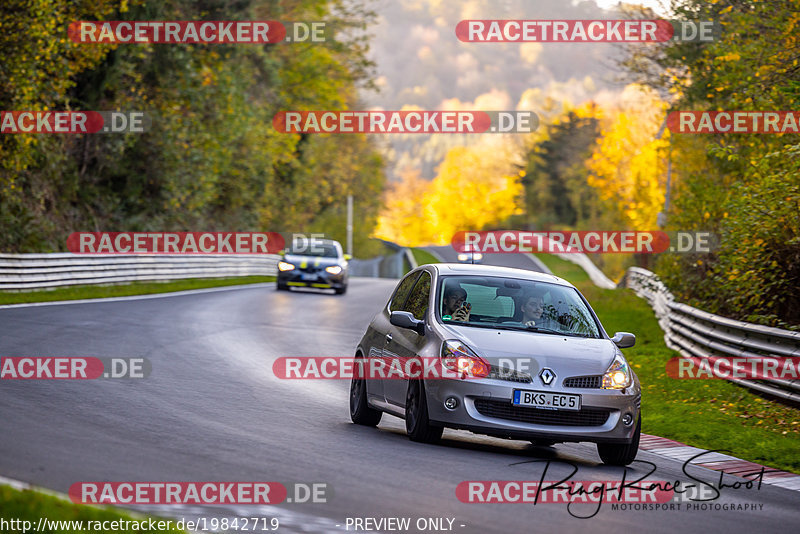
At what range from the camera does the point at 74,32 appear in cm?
3053

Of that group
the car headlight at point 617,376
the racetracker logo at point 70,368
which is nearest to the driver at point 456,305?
the car headlight at point 617,376

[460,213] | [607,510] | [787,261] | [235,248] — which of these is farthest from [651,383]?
[460,213]

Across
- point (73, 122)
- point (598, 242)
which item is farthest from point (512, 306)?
point (598, 242)

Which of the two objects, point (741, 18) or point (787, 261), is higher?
point (741, 18)

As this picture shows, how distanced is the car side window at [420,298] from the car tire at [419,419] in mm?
950

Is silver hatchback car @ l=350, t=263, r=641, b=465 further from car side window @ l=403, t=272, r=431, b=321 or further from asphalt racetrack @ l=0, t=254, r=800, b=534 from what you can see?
asphalt racetrack @ l=0, t=254, r=800, b=534

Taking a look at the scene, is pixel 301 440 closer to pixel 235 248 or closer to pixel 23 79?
pixel 23 79

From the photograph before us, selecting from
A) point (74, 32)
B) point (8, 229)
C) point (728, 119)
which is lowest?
point (8, 229)

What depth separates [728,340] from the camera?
15797 mm

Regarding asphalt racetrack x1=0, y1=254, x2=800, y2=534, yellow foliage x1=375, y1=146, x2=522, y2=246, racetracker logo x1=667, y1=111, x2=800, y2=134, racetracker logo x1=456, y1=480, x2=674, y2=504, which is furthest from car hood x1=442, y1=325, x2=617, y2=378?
yellow foliage x1=375, y1=146, x2=522, y2=246

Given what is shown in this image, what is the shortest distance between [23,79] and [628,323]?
1497cm

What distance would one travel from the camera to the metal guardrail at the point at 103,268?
87.0ft

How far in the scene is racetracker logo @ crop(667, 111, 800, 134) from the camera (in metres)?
19.3

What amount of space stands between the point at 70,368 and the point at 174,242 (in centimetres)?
3144
